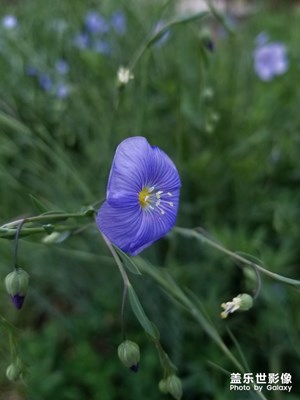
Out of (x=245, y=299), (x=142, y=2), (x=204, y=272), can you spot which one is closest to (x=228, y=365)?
(x=204, y=272)

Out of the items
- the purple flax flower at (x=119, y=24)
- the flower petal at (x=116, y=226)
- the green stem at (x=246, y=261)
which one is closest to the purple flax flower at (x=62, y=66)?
the purple flax flower at (x=119, y=24)

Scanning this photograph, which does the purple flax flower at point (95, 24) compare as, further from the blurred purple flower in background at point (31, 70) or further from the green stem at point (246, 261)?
the green stem at point (246, 261)

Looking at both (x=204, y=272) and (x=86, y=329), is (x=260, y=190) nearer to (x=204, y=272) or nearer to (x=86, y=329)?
(x=204, y=272)

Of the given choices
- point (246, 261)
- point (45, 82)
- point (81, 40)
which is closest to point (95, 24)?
point (81, 40)

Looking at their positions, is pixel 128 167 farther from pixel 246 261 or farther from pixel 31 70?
pixel 31 70

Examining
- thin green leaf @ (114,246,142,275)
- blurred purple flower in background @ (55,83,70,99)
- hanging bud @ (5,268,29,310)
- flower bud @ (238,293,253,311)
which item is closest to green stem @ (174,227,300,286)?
flower bud @ (238,293,253,311)

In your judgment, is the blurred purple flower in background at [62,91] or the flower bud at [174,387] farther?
the blurred purple flower in background at [62,91]
